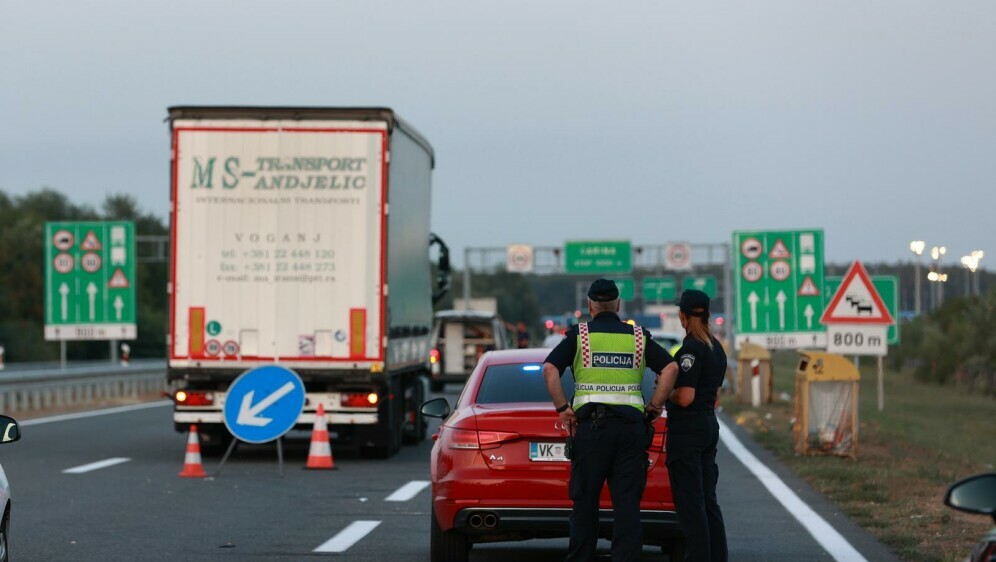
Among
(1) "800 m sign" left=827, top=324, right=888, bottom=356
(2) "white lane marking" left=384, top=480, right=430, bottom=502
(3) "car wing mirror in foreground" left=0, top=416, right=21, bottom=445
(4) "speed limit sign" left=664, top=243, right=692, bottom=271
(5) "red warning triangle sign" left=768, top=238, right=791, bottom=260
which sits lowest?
(2) "white lane marking" left=384, top=480, right=430, bottom=502

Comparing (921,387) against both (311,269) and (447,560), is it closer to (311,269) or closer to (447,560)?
(311,269)

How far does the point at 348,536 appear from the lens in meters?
12.2

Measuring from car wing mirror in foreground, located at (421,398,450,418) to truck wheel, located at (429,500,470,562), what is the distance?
1.02 metres

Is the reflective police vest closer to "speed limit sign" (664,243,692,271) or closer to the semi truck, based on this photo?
the semi truck

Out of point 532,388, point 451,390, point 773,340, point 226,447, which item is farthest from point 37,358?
point 532,388

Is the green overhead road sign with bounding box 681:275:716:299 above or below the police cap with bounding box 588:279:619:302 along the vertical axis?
above

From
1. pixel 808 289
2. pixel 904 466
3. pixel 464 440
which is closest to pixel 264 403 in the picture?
pixel 904 466

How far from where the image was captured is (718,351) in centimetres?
945

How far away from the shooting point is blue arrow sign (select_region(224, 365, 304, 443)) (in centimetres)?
1720

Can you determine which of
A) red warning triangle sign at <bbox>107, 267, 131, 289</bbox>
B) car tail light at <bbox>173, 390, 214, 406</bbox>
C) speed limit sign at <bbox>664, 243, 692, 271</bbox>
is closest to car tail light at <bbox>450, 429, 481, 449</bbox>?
car tail light at <bbox>173, 390, 214, 406</bbox>

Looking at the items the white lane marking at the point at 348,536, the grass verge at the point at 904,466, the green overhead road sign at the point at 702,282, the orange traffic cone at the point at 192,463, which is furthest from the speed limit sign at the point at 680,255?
the white lane marking at the point at 348,536

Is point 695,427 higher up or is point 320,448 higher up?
point 695,427

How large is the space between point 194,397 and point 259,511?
566 cm

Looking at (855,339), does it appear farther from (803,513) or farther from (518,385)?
(518,385)
